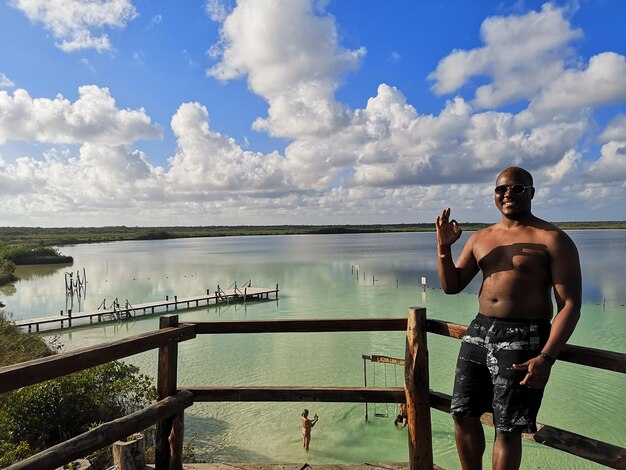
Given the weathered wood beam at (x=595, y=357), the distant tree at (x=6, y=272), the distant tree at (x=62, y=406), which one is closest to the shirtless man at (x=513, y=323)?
the weathered wood beam at (x=595, y=357)

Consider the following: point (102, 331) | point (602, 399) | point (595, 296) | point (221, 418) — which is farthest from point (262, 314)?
point (595, 296)

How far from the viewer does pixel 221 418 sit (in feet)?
45.4

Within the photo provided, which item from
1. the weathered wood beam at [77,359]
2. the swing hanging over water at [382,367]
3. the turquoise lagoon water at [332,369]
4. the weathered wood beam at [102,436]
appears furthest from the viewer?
the turquoise lagoon water at [332,369]

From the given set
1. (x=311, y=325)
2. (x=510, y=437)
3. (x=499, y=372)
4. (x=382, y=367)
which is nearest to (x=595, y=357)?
(x=499, y=372)

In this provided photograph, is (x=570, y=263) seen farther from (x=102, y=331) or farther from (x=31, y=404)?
(x=102, y=331)

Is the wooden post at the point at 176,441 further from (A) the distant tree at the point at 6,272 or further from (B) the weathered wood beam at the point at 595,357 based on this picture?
(A) the distant tree at the point at 6,272

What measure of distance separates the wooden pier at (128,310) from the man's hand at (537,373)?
31.2m

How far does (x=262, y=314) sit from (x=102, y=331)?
10.7 meters

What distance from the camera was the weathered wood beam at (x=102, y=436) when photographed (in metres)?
2.43

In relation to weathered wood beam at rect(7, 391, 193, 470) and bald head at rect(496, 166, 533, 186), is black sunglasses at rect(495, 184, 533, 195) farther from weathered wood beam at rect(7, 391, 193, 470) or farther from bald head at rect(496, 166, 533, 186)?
weathered wood beam at rect(7, 391, 193, 470)

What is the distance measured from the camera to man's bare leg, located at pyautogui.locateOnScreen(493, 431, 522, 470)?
258 centimetres

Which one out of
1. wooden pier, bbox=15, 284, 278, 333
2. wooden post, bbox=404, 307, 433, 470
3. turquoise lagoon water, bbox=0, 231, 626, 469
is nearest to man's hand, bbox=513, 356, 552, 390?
wooden post, bbox=404, 307, 433, 470

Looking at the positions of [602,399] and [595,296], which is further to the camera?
[595,296]

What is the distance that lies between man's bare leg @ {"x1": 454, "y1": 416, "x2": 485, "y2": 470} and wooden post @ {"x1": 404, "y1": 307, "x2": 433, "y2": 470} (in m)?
0.42
